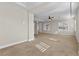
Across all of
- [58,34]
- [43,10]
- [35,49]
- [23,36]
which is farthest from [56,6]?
[23,36]

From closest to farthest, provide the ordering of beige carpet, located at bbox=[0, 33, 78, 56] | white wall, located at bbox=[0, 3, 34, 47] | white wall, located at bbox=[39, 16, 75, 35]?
white wall, located at bbox=[39, 16, 75, 35] → beige carpet, located at bbox=[0, 33, 78, 56] → white wall, located at bbox=[0, 3, 34, 47]

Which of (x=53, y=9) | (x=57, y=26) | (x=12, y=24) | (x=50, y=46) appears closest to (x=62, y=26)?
(x=57, y=26)

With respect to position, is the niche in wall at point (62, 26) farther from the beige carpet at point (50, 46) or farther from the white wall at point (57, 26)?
the beige carpet at point (50, 46)

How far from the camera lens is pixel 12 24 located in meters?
3.21

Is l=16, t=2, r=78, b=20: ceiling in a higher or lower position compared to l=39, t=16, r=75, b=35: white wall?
higher

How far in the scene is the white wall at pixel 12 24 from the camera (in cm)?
290

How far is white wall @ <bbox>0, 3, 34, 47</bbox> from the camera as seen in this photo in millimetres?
2900

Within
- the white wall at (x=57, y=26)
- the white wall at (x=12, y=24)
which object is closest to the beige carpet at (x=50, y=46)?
the white wall at (x=57, y=26)

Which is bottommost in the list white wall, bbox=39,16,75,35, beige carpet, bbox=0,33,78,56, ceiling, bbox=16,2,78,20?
beige carpet, bbox=0,33,78,56

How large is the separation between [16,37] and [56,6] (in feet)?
5.29

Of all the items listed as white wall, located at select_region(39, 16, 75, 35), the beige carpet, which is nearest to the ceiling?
white wall, located at select_region(39, 16, 75, 35)

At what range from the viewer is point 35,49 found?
2496 mm

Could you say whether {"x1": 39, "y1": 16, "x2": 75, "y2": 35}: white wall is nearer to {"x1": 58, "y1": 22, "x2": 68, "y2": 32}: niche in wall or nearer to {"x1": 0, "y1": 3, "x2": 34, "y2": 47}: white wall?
{"x1": 58, "y1": 22, "x2": 68, "y2": 32}: niche in wall

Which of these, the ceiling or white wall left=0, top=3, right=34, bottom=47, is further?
white wall left=0, top=3, right=34, bottom=47
